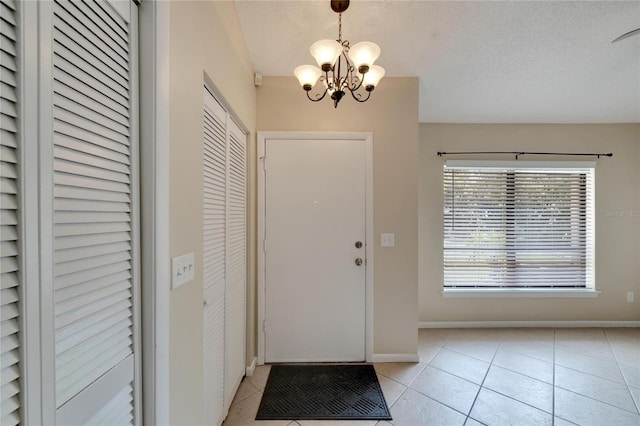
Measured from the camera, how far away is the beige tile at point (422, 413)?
170 centimetres

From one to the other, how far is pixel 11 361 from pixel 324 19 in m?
1.97

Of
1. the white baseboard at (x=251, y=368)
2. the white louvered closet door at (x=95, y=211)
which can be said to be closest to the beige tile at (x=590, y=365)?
the white baseboard at (x=251, y=368)

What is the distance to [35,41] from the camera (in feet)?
1.70

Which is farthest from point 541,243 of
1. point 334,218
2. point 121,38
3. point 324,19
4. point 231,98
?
point 121,38

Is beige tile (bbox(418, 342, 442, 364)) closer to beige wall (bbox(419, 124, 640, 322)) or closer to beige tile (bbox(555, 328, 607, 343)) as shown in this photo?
beige wall (bbox(419, 124, 640, 322))

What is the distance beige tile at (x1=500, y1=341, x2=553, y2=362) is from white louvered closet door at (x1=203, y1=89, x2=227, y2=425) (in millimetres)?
2658

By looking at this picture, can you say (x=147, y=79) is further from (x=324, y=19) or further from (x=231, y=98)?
(x=324, y=19)

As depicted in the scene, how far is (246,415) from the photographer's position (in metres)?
1.75

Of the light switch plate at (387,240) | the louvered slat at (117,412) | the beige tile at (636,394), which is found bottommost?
the beige tile at (636,394)

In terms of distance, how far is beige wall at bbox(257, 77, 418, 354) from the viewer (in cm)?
232

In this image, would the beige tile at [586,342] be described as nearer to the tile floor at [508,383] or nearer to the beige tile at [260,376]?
the tile floor at [508,383]

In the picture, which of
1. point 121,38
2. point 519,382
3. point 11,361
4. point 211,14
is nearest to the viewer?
point 11,361

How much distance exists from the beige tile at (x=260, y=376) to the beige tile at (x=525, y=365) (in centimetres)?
198

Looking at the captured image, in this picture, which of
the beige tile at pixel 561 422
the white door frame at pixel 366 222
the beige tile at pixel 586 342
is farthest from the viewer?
the beige tile at pixel 586 342
